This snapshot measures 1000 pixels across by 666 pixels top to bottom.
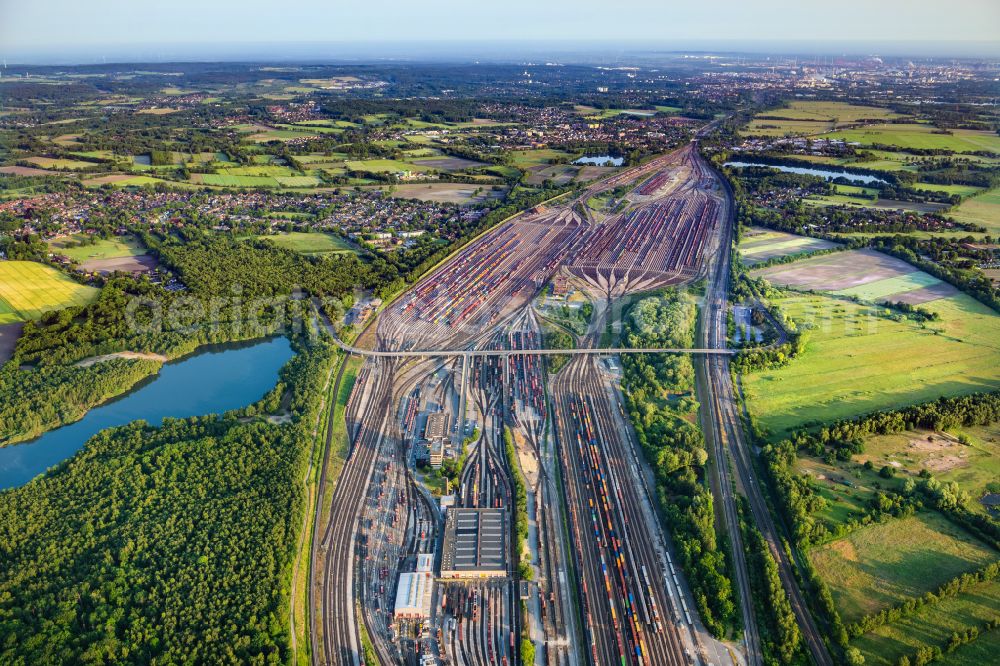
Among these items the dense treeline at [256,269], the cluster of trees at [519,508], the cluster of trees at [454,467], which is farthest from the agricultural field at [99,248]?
the cluster of trees at [519,508]

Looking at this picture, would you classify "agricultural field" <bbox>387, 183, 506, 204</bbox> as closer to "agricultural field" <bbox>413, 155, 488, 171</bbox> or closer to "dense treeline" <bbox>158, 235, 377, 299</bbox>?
"agricultural field" <bbox>413, 155, 488, 171</bbox>

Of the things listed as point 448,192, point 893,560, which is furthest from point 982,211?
point 448,192

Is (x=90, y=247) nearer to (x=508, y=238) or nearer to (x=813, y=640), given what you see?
(x=508, y=238)

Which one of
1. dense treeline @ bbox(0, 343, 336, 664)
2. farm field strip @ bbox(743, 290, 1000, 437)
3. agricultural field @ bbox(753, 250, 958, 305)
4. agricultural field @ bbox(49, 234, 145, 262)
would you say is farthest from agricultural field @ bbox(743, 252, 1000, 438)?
agricultural field @ bbox(49, 234, 145, 262)

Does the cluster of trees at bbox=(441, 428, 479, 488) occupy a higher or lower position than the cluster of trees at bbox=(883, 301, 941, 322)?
lower

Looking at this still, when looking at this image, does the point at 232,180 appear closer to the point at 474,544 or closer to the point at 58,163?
the point at 58,163

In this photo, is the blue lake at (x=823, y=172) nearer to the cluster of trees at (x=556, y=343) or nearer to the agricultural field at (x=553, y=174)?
the agricultural field at (x=553, y=174)
